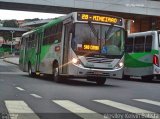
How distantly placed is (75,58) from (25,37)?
12729 millimetres

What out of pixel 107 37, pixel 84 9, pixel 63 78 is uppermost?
pixel 84 9

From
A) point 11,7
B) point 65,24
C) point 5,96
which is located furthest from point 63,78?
point 11,7

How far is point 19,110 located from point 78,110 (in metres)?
1.39

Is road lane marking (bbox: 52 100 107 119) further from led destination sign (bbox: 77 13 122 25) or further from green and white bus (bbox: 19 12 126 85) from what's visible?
led destination sign (bbox: 77 13 122 25)

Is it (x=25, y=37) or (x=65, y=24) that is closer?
(x=65, y=24)

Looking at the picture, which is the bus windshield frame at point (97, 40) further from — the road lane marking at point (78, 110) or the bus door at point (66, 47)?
the road lane marking at point (78, 110)

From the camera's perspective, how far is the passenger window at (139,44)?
27.1 meters

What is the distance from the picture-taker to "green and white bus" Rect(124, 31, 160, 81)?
25.3m

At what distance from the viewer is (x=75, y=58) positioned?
19.7 m

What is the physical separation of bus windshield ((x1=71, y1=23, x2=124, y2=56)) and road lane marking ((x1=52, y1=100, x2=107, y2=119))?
23.5ft

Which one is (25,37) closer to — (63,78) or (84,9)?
(63,78)

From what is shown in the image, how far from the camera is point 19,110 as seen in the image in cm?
1040

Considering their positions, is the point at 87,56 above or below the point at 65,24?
below

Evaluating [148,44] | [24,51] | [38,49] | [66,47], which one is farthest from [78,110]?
[24,51]
